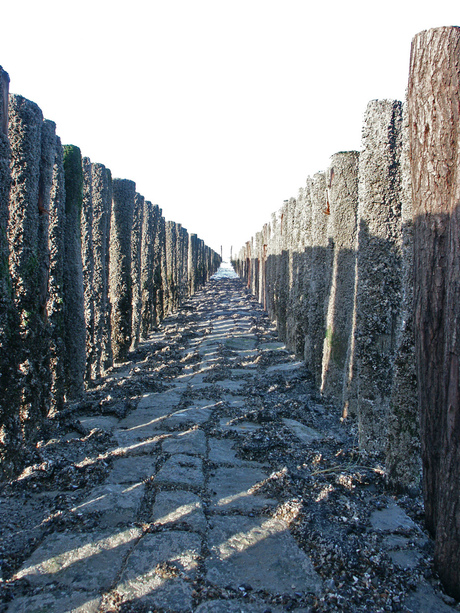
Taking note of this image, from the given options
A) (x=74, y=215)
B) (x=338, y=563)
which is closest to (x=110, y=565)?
(x=338, y=563)

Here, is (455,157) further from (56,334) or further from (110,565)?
(56,334)

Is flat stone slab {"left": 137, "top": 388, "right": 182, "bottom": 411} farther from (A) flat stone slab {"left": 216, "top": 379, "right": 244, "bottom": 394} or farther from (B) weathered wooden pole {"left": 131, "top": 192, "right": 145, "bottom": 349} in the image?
(B) weathered wooden pole {"left": 131, "top": 192, "right": 145, "bottom": 349}

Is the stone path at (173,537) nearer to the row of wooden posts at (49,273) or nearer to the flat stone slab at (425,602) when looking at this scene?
the flat stone slab at (425,602)

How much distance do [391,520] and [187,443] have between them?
6.41 feet

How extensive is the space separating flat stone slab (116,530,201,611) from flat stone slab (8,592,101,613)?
15cm

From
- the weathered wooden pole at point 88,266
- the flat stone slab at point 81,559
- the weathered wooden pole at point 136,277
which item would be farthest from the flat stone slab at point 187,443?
the weathered wooden pole at point 136,277

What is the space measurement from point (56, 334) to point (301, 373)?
3.66m

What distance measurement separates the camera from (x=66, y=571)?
2506 mm

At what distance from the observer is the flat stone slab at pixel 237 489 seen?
3.27m

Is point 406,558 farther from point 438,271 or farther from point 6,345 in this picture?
point 6,345

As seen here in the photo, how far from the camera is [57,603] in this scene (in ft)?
7.39

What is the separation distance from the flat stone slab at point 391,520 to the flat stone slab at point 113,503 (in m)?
1.63

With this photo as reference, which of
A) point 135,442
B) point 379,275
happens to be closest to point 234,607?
point 135,442

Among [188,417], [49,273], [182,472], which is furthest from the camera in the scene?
[188,417]
